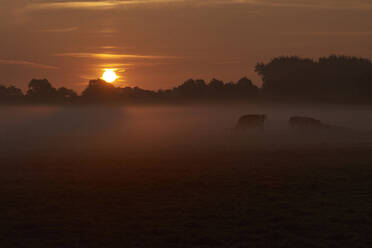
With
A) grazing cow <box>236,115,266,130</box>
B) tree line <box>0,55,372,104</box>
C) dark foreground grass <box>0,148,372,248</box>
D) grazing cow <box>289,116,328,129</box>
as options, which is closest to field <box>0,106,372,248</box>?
dark foreground grass <box>0,148,372,248</box>

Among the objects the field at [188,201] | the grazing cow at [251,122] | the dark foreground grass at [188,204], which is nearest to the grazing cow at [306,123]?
the grazing cow at [251,122]

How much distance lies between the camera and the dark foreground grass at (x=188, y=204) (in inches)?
363

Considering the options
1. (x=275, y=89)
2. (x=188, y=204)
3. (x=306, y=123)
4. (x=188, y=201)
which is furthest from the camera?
(x=275, y=89)

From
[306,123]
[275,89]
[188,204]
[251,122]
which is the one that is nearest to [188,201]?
[188,204]

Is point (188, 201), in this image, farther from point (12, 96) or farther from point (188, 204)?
point (12, 96)

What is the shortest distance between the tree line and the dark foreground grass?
5883 centimetres

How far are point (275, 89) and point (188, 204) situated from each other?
70101 millimetres

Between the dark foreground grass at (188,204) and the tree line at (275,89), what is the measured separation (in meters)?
58.8

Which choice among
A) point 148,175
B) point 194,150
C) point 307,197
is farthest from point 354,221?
point 194,150

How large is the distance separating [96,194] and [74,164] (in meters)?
6.01

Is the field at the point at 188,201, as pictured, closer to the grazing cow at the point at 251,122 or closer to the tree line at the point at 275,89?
the grazing cow at the point at 251,122

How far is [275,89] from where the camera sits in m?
80.4

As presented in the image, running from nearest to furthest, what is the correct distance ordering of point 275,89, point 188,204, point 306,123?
1. point 188,204
2. point 306,123
3. point 275,89

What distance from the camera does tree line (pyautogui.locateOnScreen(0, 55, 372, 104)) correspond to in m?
77.6
